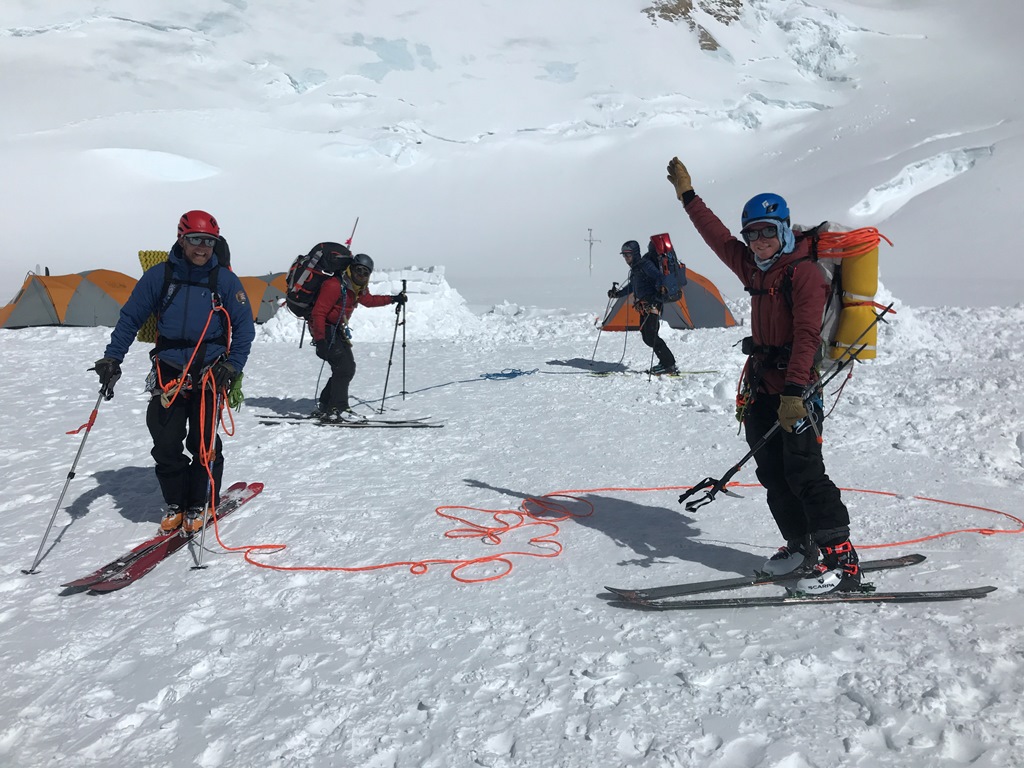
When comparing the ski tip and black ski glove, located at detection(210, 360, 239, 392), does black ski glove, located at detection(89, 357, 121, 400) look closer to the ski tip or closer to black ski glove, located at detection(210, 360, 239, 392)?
black ski glove, located at detection(210, 360, 239, 392)

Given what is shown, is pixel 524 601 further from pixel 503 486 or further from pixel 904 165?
pixel 904 165

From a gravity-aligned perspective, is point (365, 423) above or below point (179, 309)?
below

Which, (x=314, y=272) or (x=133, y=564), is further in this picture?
(x=314, y=272)

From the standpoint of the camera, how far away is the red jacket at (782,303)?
4250mm

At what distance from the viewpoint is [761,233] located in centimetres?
443

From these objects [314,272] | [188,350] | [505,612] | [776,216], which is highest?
[776,216]

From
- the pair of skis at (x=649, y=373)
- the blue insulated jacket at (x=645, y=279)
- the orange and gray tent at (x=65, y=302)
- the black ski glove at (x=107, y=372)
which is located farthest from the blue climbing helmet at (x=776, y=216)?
the orange and gray tent at (x=65, y=302)

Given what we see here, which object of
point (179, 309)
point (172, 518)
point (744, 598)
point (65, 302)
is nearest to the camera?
point (744, 598)

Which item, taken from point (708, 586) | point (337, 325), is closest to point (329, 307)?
point (337, 325)

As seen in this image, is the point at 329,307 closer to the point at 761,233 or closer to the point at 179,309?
the point at 179,309

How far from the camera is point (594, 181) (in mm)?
63719

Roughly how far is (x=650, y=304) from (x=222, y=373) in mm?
9014

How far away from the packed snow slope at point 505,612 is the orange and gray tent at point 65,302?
414 inches

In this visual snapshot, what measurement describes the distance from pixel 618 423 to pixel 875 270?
5.57 metres
